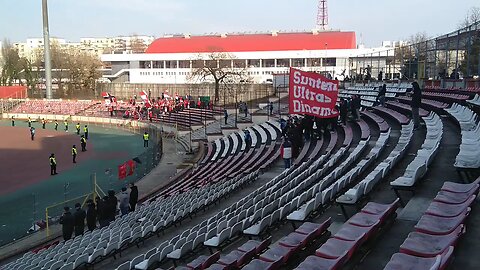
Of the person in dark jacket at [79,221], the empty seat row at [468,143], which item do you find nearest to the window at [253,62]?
the empty seat row at [468,143]

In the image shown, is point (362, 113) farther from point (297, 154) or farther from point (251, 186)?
point (251, 186)

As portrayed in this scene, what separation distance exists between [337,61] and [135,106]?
33.3 meters

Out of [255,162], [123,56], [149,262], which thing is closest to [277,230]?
[149,262]

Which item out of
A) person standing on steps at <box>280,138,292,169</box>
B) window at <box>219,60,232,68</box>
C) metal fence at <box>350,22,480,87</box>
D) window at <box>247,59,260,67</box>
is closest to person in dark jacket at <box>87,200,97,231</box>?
person standing on steps at <box>280,138,292,169</box>

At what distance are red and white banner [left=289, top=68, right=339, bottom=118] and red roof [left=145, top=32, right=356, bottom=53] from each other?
63.0 metres

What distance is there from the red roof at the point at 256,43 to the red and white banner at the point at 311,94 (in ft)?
207

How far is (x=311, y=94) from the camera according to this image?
592 inches

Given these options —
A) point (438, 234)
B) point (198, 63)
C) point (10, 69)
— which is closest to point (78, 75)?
point (10, 69)

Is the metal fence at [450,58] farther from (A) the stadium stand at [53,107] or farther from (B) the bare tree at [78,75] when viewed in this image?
(B) the bare tree at [78,75]

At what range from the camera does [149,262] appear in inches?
320

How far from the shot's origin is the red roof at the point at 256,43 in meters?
78.4

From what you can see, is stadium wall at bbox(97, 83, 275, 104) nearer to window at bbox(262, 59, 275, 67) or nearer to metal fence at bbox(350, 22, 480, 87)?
window at bbox(262, 59, 275, 67)

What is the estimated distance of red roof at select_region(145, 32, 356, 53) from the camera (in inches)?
3089

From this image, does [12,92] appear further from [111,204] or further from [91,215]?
[111,204]
